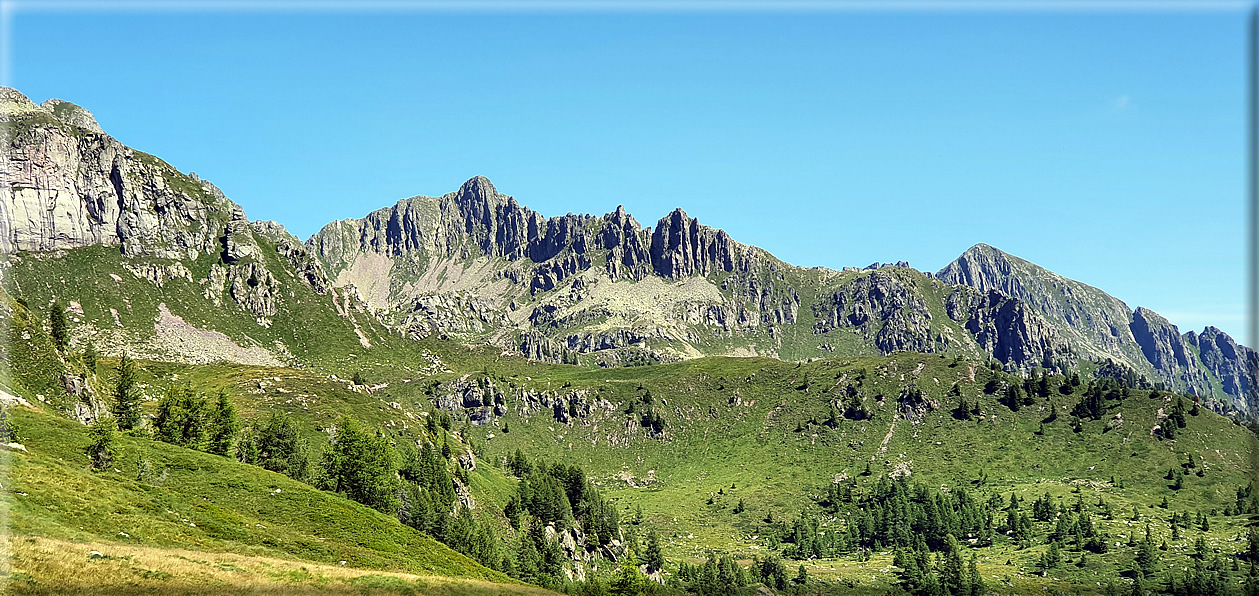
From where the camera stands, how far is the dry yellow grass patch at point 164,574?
130 feet

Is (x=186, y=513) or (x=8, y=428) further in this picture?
(x=8, y=428)

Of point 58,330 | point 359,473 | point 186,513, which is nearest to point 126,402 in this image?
point 58,330

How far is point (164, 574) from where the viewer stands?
149 feet

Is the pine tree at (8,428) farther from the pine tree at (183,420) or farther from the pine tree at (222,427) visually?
the pine tree at (183,420)

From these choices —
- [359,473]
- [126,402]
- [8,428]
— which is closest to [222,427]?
[126,402]

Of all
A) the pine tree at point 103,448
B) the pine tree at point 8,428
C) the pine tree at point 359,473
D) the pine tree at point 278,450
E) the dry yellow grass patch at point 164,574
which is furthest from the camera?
the pine tree at point 278,450

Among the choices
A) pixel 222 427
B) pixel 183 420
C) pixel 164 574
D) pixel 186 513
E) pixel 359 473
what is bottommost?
pixel 359 473

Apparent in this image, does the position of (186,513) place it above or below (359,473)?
above

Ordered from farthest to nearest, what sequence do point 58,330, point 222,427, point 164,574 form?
point 58,330 → point 222,427 → point 164,574

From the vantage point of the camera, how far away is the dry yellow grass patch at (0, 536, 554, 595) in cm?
3956

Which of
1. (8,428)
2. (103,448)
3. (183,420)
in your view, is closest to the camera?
(8,428)

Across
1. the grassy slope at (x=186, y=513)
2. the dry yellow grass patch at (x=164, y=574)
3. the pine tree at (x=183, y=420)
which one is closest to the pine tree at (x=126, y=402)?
the pine tree at (x=183, y=420)

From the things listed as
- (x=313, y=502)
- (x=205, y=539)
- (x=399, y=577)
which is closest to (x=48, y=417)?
(x=313, y=502)

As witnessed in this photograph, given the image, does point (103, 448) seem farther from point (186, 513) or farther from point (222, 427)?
point (222, 427)
